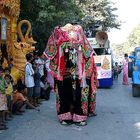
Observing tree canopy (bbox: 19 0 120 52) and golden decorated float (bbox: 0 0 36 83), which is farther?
tree canopy (bbox: 19 0 120 52)

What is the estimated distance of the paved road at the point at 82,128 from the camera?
8750 mm

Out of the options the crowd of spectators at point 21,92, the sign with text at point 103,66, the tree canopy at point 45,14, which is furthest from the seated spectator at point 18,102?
the sign with text at point 103,66

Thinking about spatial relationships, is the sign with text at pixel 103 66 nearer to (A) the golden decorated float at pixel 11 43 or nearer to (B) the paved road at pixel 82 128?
(B) the paved road at pixel 82 128

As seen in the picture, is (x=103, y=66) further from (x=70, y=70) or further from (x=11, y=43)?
(x=70, y=70)

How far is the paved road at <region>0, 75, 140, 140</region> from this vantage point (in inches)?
344

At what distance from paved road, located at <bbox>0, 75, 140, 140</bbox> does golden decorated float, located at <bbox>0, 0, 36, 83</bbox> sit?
1.40m

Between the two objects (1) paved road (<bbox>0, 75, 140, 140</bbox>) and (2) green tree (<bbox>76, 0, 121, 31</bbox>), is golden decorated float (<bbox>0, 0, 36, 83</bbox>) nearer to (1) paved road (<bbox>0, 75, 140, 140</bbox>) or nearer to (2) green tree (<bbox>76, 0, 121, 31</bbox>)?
(1) paved road (<bbox>0, 75, 140, 140</bbox>)

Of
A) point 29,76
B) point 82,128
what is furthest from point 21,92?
point 82,128

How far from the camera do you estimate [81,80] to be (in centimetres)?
1001

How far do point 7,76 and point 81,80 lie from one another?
1.79 meters

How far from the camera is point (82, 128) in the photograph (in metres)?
9.59

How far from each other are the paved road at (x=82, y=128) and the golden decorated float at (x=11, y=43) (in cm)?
140

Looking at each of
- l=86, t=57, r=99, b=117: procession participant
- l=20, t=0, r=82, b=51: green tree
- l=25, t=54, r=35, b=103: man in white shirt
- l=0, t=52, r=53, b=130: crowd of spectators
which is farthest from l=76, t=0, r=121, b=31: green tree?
l=86, t=57, r=99, b=117: procession participant

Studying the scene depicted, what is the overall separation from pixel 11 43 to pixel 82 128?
4.20 metres
